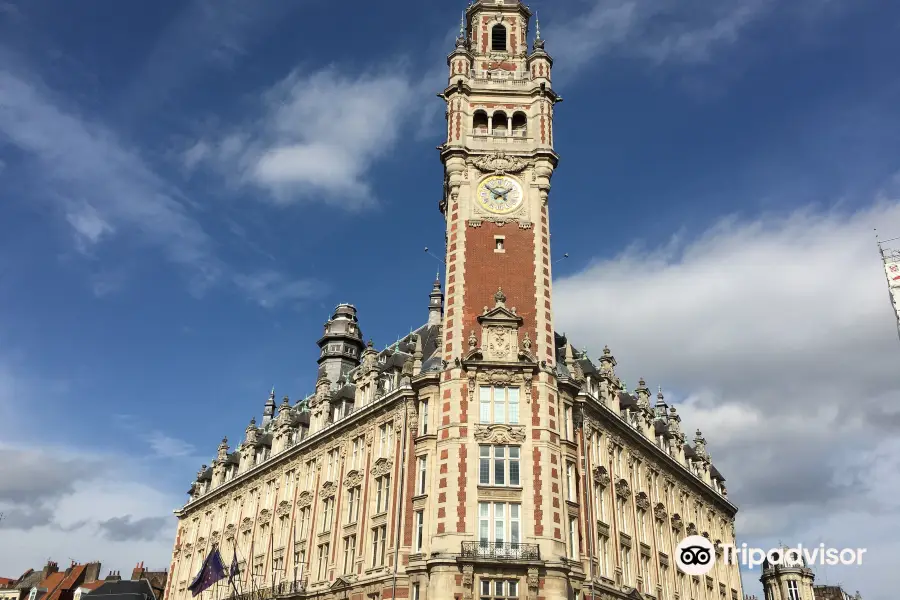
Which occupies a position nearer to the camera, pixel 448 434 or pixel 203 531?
pixel 448 434

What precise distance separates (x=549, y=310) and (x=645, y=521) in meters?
22.1

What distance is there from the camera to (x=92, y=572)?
123938 mm

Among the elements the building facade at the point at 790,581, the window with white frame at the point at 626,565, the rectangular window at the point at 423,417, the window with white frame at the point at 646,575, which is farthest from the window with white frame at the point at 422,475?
the building facade at the point at 790,581

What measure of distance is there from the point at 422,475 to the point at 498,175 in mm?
23593

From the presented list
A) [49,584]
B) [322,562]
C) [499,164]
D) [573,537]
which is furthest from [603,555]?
[49,584]

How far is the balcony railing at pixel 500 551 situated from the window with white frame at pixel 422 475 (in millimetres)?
5960

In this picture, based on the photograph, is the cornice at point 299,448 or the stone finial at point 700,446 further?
the stone finial at point 700,446

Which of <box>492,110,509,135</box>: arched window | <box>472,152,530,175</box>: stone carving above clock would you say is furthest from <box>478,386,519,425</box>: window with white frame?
<box>492,110,509,135</box>: arched window

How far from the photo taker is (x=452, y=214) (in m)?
59.9

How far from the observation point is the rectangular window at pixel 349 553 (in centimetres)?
5778

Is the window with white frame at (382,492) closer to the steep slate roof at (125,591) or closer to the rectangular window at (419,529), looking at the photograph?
the rectangular window at (419,529)

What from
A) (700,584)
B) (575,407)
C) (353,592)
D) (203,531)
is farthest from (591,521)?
(203,531)

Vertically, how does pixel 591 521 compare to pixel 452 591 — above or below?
above

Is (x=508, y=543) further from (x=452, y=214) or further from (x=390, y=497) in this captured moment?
(x=452, y=214)
